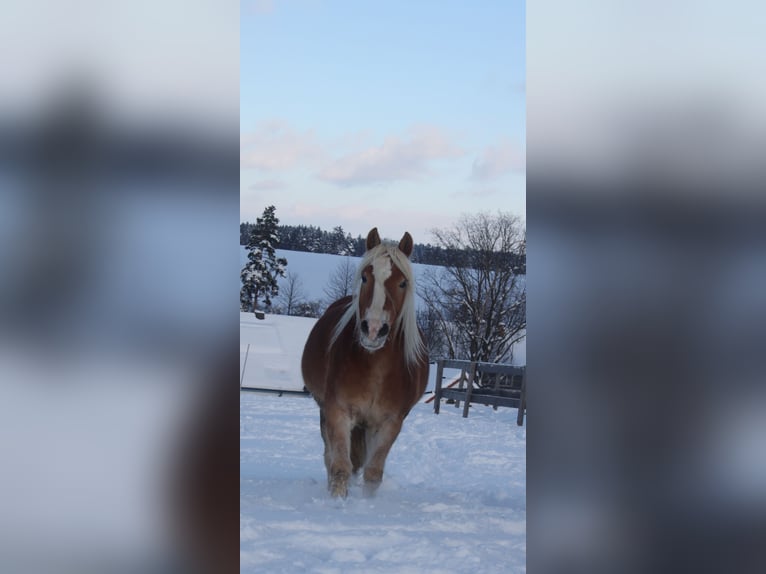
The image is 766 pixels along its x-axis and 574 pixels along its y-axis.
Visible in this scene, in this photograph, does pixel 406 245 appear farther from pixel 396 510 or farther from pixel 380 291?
pixel 396 510

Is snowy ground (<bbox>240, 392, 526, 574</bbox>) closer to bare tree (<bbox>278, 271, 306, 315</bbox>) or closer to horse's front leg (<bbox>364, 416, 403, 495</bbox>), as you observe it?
horse's front leg (<bbox>364, 416, 403, 495</bbox>)

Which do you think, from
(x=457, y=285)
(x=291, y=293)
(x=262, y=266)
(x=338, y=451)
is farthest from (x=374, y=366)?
(x=262, y=266)

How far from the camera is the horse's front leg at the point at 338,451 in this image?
2822 mm

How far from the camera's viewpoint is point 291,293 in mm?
14398

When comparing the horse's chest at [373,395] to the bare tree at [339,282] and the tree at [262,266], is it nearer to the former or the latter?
the bare tree at [339,282]

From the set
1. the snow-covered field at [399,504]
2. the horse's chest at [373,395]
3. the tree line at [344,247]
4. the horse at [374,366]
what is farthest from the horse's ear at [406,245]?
the tree line at [344,247]

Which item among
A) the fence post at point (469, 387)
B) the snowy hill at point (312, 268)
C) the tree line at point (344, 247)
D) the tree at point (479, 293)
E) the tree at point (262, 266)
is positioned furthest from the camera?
the snowy hill at point (312, 268)

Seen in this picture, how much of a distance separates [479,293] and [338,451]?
32.4 ft

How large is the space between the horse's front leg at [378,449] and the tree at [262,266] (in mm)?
11112

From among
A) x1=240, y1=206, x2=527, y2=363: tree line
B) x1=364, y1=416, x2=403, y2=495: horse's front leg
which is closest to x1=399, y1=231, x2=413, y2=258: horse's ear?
x1=364, y1=416, x2=403, y2=495: horse's front leg

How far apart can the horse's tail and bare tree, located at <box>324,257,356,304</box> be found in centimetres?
1064

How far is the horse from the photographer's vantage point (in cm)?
297
